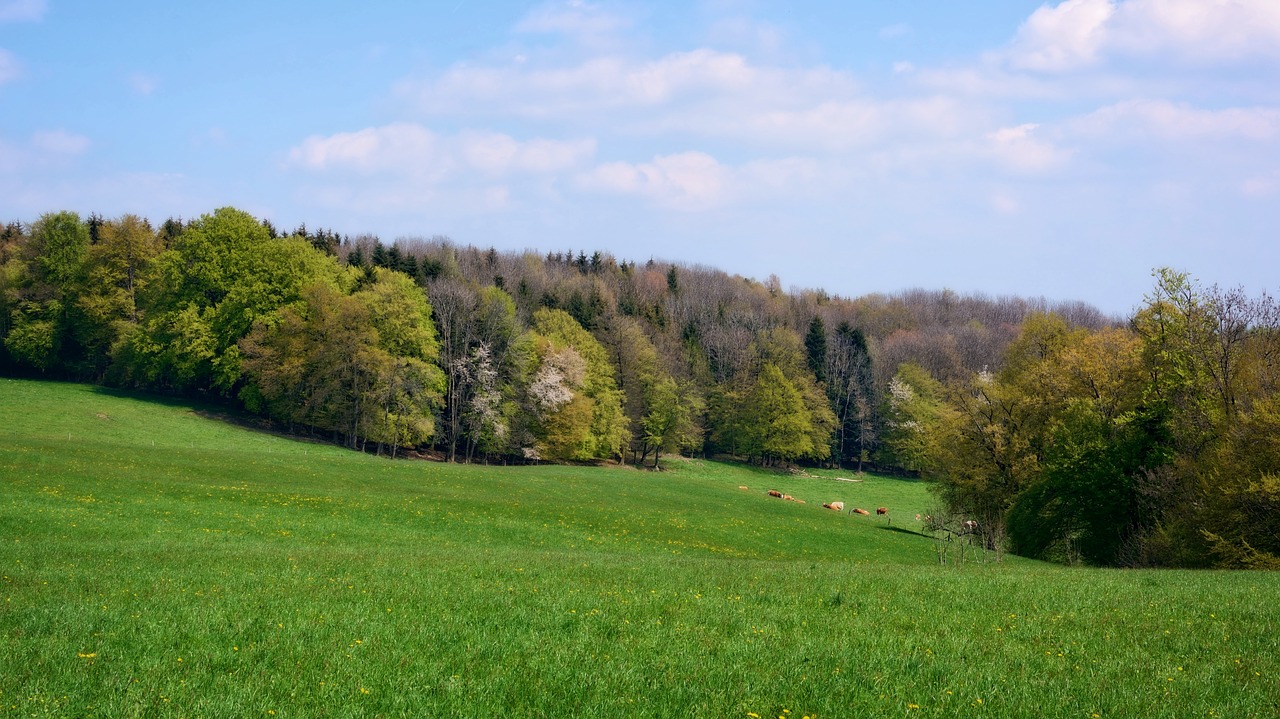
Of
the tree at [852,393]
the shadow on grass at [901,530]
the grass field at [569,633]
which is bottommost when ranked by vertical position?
the shadow on grass at [901,530]

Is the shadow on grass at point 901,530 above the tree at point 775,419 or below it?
below

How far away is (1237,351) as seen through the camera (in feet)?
118

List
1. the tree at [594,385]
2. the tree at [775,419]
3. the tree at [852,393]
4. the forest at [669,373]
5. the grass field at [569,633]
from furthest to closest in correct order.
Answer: the tree at [852,393] → the tree at [775,419] → the tree at [594,385] → the forest at [669,373] → the grass field at [569,633]

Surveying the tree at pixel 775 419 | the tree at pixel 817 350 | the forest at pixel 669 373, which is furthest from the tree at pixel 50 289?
the tree at pixel 817 350

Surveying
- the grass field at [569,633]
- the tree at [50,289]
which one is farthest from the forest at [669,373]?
the grass field at [569,633]

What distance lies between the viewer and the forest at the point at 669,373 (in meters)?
35.8

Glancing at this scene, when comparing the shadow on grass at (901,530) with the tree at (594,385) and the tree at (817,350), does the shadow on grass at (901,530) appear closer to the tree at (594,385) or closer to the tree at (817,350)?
the tree at (594,385)

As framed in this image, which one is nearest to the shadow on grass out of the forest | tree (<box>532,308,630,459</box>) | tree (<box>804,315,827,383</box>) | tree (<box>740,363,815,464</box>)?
the forest

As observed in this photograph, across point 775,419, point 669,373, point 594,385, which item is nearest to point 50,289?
point 594,385

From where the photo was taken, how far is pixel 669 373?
3915 inches

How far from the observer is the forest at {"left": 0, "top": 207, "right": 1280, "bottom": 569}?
3584 centimetres

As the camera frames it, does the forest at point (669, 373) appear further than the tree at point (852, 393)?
No

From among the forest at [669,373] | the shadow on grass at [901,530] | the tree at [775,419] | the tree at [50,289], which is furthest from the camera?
the tree at [775,419]

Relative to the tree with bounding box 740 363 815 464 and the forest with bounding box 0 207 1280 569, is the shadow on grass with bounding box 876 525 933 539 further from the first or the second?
the tree with bounding box 740 363 815 464
